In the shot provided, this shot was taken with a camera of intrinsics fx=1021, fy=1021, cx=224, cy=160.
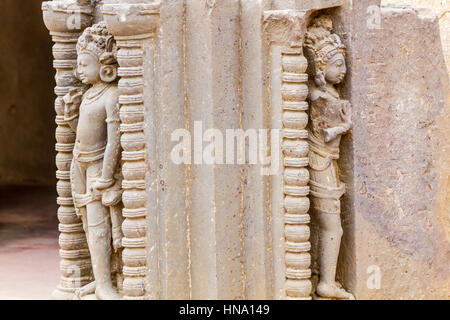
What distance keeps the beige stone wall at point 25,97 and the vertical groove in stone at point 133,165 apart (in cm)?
454

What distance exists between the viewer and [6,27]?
8875 millimetres

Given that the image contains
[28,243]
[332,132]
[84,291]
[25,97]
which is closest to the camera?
[332,132]

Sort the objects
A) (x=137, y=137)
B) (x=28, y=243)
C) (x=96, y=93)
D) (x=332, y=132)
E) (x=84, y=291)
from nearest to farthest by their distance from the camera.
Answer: (x=137, y=137) → (x=332, y=132) → (x=96, y=93) → (x=84, y=291) → (x=28, y=243)

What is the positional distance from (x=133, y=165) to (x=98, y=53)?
564 mm

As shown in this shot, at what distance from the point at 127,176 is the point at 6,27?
4.77 m

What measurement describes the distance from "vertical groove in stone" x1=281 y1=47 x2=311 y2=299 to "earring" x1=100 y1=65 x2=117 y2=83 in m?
0.78

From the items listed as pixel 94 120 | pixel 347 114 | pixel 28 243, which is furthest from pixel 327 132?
pixel 28 243

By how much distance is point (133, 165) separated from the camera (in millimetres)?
4496

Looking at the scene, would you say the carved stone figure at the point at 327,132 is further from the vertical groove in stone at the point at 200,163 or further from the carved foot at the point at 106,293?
the carved foot at the point at 106,293

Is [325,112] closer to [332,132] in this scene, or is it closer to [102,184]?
[332,132]

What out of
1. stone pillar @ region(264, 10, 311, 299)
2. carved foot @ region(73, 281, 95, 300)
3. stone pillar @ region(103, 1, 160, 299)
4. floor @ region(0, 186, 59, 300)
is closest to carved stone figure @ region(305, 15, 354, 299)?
stone pillar @ region(264, 10, 311, 299)

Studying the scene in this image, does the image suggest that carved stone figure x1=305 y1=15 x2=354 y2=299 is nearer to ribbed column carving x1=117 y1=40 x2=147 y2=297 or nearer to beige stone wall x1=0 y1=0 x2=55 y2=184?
ribbed column carving x1=117 y1=40 x2=147 y2=297

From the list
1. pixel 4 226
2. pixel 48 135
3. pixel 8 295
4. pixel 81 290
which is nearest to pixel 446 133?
pixel 81 290

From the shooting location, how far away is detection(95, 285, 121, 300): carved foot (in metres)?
4.68
